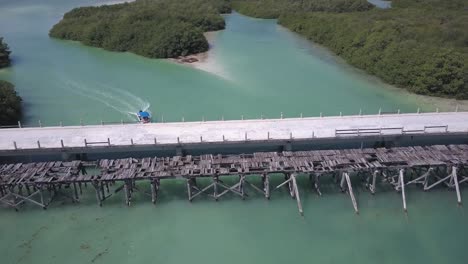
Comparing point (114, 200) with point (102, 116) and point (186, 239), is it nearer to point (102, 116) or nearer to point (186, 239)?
point (186, 239)

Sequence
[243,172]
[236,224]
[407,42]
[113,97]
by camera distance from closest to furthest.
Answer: [236,224]
[243,172]
[113,97]
[407,42]

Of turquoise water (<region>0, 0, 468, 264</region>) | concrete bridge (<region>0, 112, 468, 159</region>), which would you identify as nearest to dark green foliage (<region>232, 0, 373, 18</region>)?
turquoise water (<region>0, 0, 468, 264</region>)

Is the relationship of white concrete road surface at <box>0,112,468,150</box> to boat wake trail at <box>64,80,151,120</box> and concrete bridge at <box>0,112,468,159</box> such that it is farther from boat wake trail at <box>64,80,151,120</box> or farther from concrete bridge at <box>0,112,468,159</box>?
boat wake trail at <box>64,80,151,120</box>

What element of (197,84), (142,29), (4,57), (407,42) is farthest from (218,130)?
(4,57)

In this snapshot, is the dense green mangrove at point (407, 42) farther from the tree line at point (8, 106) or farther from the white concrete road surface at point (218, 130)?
the tree line at point (8, 106)

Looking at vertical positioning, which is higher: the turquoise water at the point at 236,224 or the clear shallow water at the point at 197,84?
the clear shallow water at the point at 197,84

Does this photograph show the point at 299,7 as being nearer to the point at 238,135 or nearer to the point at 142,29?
the point at 142,29

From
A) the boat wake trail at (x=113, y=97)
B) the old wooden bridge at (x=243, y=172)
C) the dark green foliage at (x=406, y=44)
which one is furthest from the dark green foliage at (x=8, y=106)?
the dark green foliage at (x=406, y=44)

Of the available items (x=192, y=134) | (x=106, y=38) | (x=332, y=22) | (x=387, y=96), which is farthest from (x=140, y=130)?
(x=332, y=22)
